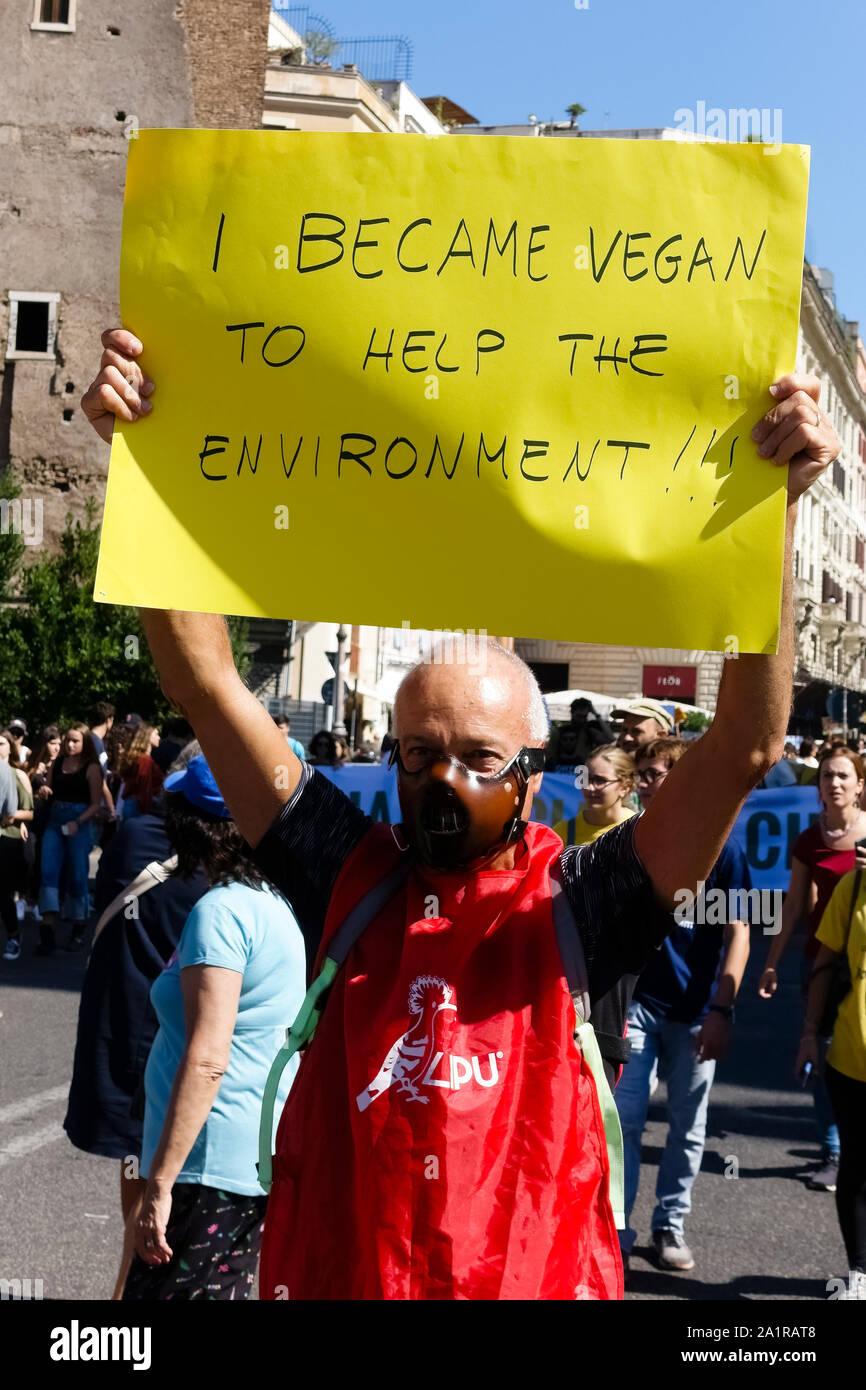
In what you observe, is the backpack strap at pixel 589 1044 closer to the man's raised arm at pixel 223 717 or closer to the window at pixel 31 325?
the man's raised arm at pixel 223 717

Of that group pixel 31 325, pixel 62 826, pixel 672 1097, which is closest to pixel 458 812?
pixel 672 1097

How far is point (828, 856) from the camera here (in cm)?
701

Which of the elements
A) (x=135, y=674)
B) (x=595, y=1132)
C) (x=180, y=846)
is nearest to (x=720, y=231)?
(x=595, y=1132)

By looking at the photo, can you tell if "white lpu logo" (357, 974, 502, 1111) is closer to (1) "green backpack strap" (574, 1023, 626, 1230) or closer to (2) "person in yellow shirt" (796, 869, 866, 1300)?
(1) "green backpack strap" (574, 1023, 626, 1230)

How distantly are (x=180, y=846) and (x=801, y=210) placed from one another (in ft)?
6.84

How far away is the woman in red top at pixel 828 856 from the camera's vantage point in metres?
6.89

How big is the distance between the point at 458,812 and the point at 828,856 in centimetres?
536

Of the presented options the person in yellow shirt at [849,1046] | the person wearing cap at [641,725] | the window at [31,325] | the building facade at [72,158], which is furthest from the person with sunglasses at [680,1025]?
the window at [31,325]

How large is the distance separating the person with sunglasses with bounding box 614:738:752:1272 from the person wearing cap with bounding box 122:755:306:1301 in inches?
94.3

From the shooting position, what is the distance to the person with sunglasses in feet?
18.3

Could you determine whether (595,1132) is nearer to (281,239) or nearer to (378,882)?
(378,882)

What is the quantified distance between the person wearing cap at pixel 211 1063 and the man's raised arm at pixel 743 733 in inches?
56.4

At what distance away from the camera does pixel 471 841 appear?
2.00 m

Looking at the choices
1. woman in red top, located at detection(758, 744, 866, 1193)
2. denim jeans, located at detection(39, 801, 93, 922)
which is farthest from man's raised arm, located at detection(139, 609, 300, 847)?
denim jeans, located at detection(39, 801, 93, 922)
